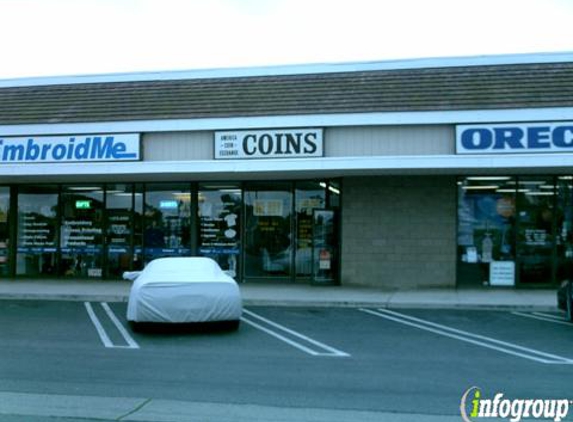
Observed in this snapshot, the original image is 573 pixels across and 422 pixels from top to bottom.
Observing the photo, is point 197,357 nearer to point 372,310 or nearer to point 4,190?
point 372,310

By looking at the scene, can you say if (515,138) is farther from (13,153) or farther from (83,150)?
(13,153)

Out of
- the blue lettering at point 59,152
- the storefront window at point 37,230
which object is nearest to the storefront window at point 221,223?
the blue lettering at point 59,152

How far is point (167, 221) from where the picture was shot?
65.2 feet

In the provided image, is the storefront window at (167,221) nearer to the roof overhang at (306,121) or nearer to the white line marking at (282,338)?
the roof overhang at (306,121)

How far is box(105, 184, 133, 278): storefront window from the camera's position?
20094 mm

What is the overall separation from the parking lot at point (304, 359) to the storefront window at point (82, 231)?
6371 millimetres

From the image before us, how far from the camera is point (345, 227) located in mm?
→ 18125

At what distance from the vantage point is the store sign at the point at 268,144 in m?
16.8

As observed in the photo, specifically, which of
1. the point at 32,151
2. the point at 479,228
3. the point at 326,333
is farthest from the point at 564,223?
the point at 32,151

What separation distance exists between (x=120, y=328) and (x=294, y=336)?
10.5 ft

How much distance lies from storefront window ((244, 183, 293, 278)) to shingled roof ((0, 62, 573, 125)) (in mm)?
2757

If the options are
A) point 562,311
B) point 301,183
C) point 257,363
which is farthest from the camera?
point 301,183

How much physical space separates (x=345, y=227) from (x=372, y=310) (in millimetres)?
4093

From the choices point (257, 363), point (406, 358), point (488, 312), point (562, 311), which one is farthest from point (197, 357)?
point (562, 311)
